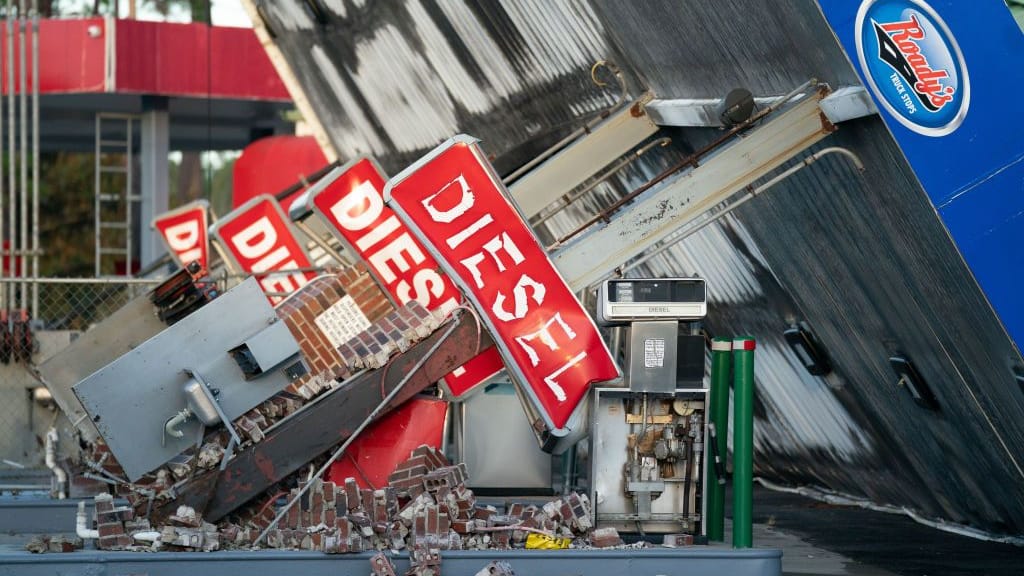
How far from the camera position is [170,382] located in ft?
32.1

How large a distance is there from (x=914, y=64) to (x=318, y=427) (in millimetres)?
4503

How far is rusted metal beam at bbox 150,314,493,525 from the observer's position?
9836 mm

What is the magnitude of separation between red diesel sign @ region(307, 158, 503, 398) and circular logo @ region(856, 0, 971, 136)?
16.3ft

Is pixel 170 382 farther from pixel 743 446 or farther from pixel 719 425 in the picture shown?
pixel 743 446

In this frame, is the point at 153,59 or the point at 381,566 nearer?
the point at 381,566

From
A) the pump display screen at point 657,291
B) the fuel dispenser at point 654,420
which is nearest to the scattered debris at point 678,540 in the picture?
the fuel dispenser at point 654,420

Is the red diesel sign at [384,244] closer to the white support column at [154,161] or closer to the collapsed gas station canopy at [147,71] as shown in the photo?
the collapsed gas station canopy at [147,71]

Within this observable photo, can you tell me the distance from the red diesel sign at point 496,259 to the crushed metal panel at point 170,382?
1.29 metres

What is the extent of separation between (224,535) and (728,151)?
3.94 m

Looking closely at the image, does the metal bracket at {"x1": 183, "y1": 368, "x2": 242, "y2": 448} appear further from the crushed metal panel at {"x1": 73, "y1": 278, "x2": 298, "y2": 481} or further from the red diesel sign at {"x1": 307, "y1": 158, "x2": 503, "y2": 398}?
the red diesel sign at {"x1": 307, "y1": 158, "x2": 503, "y2": 398}

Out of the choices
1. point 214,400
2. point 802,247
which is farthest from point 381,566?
point 802,247

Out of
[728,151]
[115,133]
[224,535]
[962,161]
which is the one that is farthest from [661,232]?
[115,133]

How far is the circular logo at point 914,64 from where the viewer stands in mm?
7555

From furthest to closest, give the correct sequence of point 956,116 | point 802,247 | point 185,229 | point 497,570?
point 185,229 < point 802,247 < point 497,570 < point 956,116
